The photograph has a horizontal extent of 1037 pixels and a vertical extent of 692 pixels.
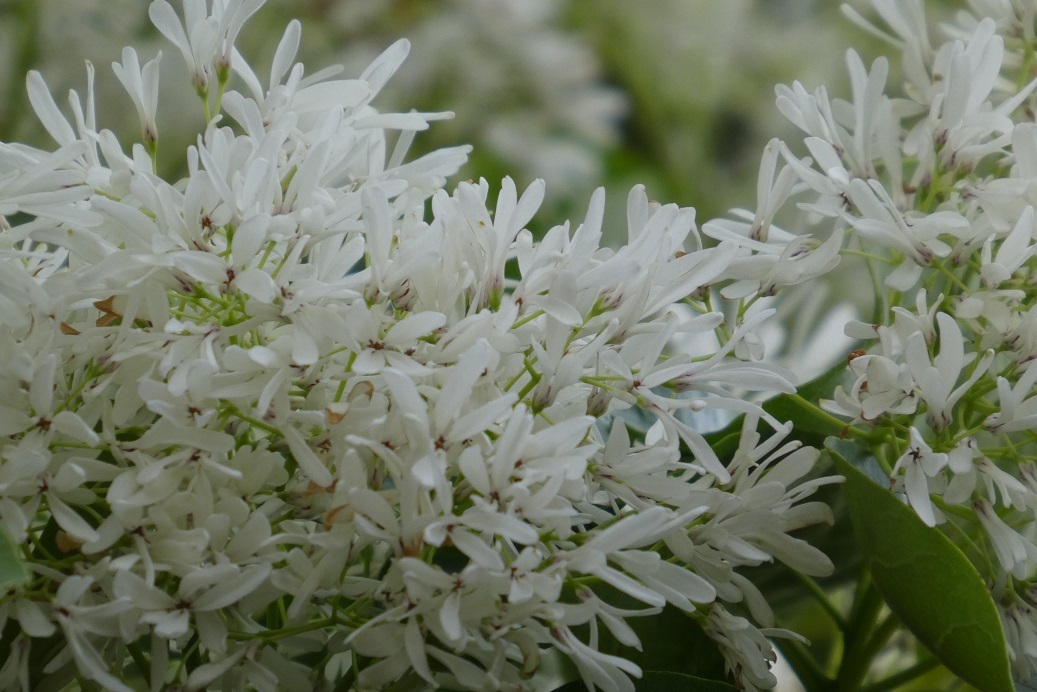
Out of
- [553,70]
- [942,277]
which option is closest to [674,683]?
[942,277]

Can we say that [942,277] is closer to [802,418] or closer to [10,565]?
[802,418]

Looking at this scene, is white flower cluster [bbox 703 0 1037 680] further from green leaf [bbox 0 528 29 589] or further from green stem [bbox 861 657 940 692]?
green leaf [bbox 0 528 29 589]

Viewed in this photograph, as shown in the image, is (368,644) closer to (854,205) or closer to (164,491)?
(164,491)

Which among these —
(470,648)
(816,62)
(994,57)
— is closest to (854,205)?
(994,57)

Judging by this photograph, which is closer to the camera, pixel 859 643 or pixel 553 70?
pixel 859 643

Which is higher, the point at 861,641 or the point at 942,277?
the point at 942,277

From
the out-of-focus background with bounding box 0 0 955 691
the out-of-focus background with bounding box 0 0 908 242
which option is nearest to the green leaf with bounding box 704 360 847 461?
the out-of-focus background with bounding box 0 0 955 691
